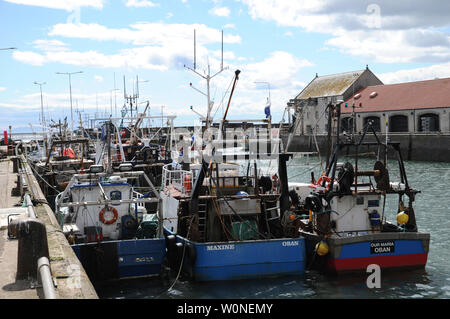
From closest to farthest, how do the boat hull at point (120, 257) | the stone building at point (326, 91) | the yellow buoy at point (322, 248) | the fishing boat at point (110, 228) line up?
1. the boat hull at point (120, 257)
2. the fishing boat at point (110, 228)
3. the yellow buoy at point (322, 248)
4. the stone building at point (326, 91)

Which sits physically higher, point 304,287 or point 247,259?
point 247,259

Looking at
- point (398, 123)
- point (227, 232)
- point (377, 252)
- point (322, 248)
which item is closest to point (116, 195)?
point (227, 232)

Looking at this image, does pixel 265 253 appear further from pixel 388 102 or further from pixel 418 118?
pixel 388 102

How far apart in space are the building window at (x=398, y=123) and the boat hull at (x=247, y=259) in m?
50.8

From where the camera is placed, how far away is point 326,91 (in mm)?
72938

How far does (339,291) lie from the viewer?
14.5 metres

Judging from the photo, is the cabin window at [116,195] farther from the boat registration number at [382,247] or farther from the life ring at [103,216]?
the boat registration number at [382,247]

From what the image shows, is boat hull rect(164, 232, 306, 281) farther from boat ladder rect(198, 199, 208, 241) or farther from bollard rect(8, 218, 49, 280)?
bollard rect(8, 218, 49, 280)

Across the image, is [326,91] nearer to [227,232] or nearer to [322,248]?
[227,232]

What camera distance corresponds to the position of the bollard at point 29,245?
8438mm

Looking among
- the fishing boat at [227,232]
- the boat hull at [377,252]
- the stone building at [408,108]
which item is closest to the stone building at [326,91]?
the stone building at [408,108]

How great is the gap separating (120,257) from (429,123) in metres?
52.4

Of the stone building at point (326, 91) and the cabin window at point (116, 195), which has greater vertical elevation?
the stone building at point (326, 91)
